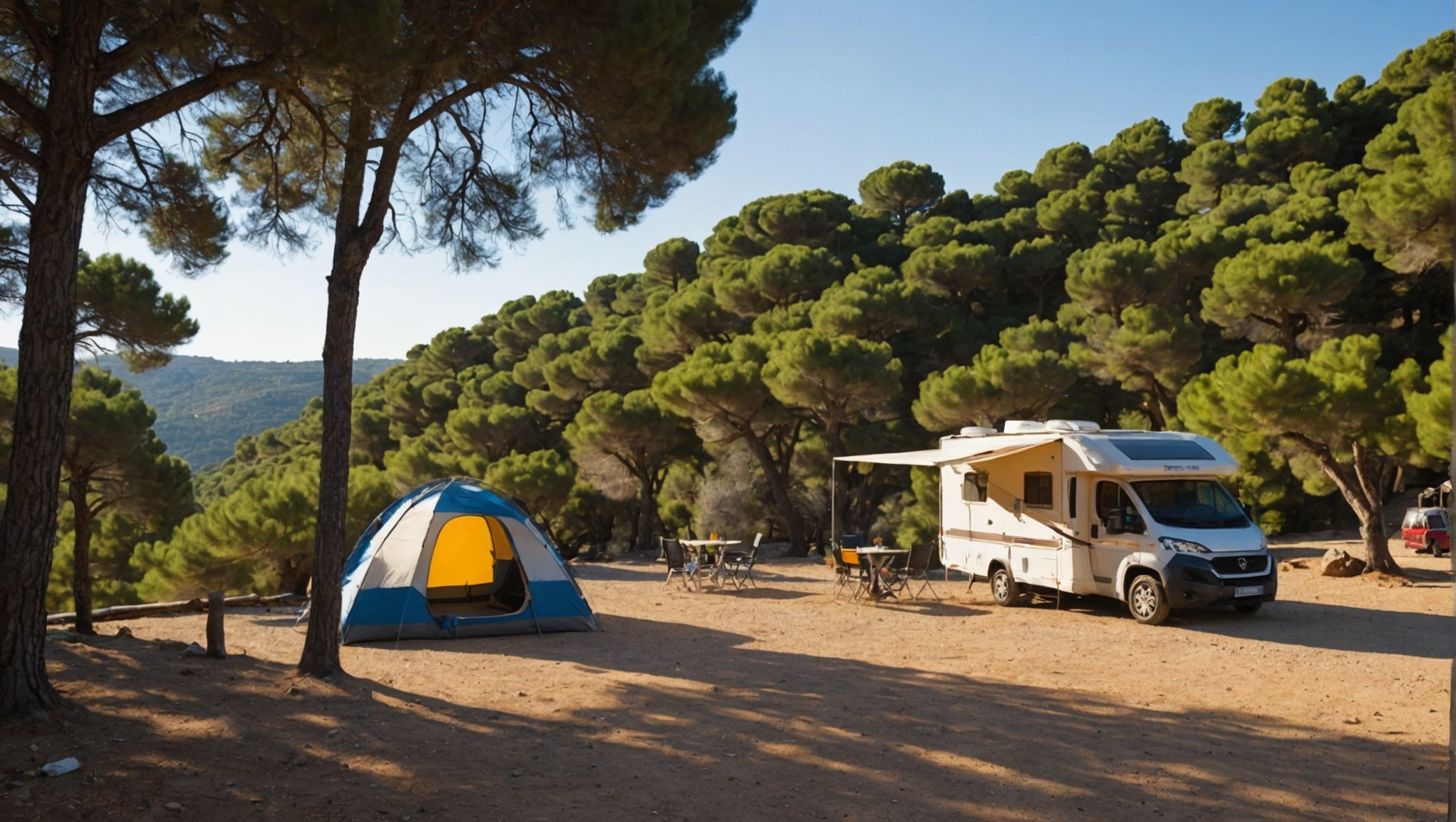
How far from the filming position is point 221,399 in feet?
334

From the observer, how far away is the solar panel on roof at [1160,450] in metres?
9.80

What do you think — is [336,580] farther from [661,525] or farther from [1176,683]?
[661,525]

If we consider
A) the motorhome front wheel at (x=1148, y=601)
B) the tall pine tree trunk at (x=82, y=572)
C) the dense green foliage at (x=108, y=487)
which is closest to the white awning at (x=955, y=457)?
the motorhome front wheel at (x=1148, y=601)

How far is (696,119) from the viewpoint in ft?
24.7

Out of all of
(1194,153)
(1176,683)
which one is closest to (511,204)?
(1176,683)

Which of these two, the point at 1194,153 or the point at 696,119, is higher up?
the point at 1194,153

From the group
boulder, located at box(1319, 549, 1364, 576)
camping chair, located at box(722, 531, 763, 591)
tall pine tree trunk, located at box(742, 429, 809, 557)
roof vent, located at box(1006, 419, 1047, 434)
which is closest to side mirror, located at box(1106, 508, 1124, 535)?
roof vent, located at box(1006, 419, 1047, 434)

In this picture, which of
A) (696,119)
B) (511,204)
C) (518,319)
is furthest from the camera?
(518,319)

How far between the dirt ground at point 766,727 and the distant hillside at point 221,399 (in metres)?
77.3

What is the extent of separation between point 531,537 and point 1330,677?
674cm

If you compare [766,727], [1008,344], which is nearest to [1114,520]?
[766,727]

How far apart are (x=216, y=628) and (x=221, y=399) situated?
349ft

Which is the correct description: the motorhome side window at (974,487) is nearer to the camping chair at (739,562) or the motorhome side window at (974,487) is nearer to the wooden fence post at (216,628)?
the camping chair at (739,562)

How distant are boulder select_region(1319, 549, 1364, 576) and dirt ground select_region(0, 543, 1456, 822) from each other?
3436 millimetres
